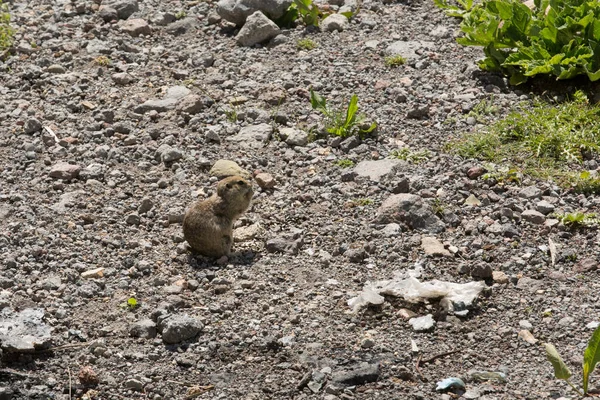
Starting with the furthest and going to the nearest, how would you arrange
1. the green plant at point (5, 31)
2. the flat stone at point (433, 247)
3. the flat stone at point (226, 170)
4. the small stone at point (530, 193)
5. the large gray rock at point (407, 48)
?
the green plant at point (5, 31)
the large gray rock at point (407, 48)
the flat stone at point (226, 170)
the small stone at point (530, 193)
the flat stone at point (433, 247)

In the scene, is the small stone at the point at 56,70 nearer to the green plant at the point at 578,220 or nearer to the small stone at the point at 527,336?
the green plant at the point at 578,220

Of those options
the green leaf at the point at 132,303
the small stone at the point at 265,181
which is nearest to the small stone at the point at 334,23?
the small stone at the point at 265,181

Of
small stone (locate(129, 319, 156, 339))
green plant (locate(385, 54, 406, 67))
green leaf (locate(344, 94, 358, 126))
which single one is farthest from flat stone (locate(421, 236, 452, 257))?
green plant (locate(385, 54, 406, 67))

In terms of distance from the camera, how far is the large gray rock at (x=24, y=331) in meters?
6.27

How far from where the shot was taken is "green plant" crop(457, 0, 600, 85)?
8523mm

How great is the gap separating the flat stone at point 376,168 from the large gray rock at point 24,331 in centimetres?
294

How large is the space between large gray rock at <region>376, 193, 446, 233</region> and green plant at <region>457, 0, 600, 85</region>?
207 centimetres

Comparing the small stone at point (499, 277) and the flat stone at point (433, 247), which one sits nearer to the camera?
the small stone at point (499, 277)

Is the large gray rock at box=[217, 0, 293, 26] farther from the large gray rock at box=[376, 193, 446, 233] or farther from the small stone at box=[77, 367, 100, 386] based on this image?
the small stone at box=[77, 367, 100, 386]

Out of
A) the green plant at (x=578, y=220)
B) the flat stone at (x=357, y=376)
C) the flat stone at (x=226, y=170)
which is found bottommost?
the flat stone at (x=226, y=170)

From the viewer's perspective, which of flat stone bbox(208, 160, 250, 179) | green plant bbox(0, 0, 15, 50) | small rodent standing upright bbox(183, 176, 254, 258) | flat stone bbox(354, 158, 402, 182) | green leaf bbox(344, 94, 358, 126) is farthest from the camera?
green plant bbox(0, 0, 15, 50)

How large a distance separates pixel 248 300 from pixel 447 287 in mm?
1419

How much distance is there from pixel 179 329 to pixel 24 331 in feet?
3.57

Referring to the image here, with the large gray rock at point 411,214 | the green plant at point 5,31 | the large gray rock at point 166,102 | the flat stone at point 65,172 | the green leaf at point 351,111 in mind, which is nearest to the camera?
the large gray rock at point 411,214
